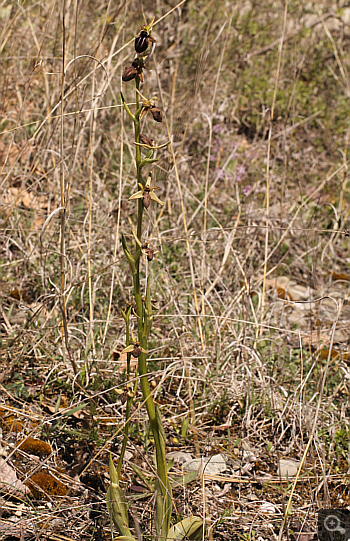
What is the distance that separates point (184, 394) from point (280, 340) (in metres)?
0.52

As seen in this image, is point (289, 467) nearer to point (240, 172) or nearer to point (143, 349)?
point (143, 349)

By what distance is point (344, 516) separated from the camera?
4.77 ft

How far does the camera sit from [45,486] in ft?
4.58

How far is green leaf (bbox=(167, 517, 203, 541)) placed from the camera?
123 cm

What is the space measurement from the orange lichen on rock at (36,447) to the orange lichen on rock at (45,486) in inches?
3.3

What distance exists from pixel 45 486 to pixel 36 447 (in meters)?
0.13

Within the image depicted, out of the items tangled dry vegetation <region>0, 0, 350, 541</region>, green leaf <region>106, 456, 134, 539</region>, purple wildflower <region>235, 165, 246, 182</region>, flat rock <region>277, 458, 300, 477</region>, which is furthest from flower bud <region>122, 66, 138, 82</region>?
purple wildflower <region>235, 165, 246, 182</region>

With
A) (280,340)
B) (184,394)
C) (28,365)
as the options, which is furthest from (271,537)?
(28,365)

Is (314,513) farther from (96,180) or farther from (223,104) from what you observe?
(223,104)

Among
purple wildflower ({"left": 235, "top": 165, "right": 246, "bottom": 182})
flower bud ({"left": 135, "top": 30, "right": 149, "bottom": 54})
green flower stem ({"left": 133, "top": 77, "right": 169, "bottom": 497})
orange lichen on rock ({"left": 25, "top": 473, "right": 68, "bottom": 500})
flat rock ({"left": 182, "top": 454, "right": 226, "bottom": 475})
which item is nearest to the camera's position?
flower bud ({"left": 135, "top": 30, "right": 149, "bottom": 54})

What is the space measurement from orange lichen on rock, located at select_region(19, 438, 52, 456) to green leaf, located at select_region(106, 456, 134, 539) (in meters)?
0.39

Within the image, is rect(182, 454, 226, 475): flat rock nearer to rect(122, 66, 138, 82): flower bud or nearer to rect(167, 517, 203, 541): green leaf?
rect(167, 517, 203, 541): green leaf

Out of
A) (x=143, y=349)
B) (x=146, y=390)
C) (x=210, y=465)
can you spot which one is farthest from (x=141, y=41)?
(x=210, y=465)

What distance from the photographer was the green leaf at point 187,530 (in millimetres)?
1231
